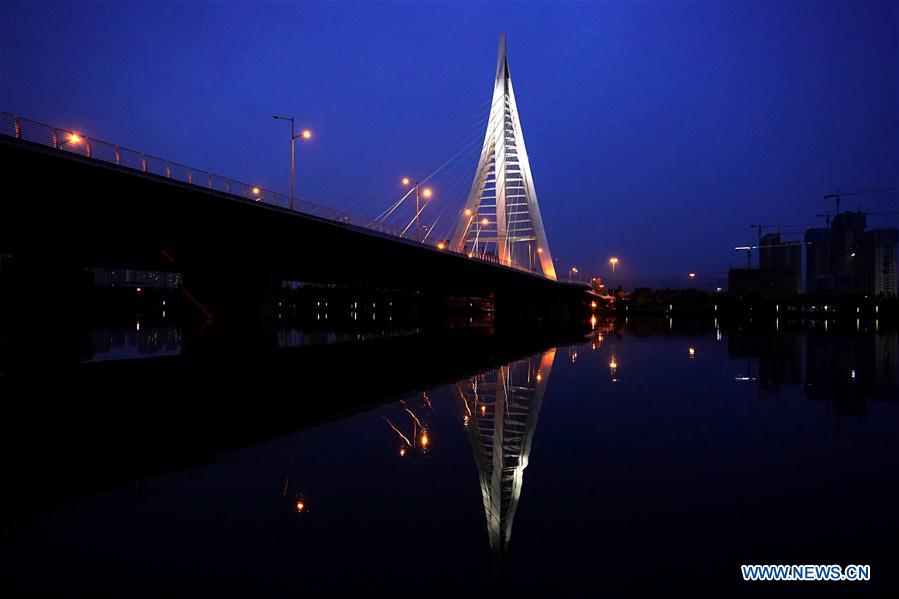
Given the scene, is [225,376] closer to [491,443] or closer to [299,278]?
[491,443]

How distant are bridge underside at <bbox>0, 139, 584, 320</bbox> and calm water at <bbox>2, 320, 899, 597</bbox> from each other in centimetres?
1494

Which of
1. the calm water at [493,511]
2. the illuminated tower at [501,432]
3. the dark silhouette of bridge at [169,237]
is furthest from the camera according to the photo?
the dark silhouette of bridge at [169,237]

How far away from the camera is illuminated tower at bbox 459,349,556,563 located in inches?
244

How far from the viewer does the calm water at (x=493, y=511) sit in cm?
468

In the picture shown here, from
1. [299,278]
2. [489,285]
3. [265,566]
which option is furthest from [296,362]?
[489,285]

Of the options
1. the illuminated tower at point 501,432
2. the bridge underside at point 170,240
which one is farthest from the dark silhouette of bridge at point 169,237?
the illuminated tower at point 501,432

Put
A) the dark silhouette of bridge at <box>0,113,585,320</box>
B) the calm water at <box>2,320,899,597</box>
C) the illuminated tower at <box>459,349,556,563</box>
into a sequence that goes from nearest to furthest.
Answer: the calm water at <box>2,320,899,597</box> < the illuminated tower at <box>459,349,556,563</box> < the dark silhouette of bridge at <box>0,113,585,320</box>

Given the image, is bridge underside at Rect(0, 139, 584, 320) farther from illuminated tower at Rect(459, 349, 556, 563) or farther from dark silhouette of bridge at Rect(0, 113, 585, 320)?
illuminated tower at Rect(459, 349, 556, 563)

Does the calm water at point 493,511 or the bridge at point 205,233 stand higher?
the bridge at point 205,233

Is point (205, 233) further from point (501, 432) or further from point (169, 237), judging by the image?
point (501, 432)

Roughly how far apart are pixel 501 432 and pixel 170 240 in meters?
26.7

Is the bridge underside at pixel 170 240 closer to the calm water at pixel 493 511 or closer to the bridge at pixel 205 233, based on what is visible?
the bridge at pixel 205 233

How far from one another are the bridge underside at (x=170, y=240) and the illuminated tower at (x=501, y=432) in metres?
14.5

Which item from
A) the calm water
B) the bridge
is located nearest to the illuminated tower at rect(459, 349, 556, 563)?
the calm water
